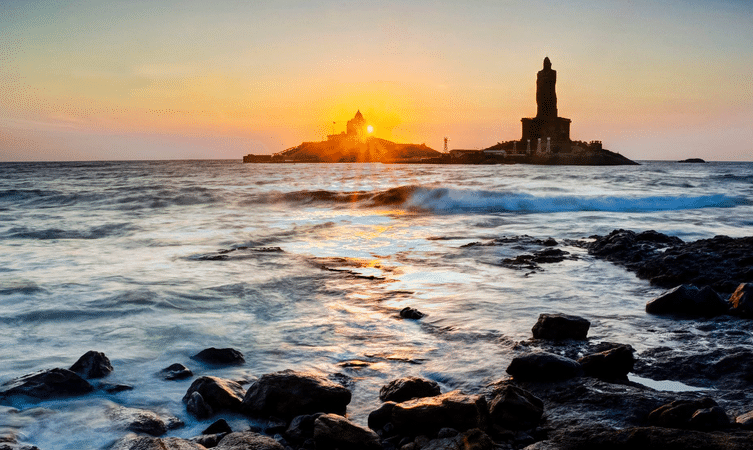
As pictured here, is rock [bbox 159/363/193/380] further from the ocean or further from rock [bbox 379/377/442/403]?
rock [bbox 379/377/442/403]

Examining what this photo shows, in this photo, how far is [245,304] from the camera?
6.16 meters

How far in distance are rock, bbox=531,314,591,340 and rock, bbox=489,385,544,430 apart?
1.49 metres

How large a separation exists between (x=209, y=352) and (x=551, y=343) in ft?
9.16

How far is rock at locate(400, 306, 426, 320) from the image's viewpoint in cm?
529

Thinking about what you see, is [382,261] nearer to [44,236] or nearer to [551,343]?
[551,343]

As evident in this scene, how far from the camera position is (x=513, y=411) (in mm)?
2938

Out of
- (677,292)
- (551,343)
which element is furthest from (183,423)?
(677,292)

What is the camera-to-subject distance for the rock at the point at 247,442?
259cm

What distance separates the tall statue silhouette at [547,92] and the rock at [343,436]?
133 m

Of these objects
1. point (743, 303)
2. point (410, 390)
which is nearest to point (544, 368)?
point (410, 390)

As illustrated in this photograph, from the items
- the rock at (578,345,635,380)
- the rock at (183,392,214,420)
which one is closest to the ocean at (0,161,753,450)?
the rock at (183,392,214,420)

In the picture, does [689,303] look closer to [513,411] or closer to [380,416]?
[513,411]

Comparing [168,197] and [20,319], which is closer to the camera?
[20,319]

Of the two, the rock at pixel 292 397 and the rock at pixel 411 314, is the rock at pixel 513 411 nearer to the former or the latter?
the rock at pixel 292 397
